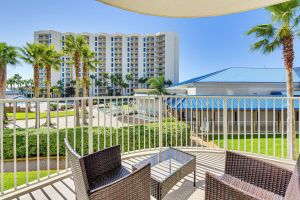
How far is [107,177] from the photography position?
1957mm

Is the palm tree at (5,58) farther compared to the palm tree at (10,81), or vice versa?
the palm tree at (10,81)

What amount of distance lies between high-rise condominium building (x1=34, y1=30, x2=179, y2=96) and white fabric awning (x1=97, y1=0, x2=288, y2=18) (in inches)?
2457

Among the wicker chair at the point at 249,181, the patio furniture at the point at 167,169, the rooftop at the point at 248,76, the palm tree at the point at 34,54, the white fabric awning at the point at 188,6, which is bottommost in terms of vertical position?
the patio furniture at the point at 167,169

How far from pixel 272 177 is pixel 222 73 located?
2524 cm

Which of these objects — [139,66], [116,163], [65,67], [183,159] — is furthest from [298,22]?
[65,67]

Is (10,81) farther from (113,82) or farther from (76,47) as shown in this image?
(76,47)

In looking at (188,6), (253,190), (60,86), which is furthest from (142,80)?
(253,190)

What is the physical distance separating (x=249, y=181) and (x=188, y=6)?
208cm

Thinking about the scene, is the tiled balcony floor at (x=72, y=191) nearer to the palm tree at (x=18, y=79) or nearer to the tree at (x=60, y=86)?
the tree at (x=60, y=86)

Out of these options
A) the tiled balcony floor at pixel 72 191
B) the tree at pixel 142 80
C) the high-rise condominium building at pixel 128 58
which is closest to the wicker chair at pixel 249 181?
the tiled balcony floor at pixel 72 191

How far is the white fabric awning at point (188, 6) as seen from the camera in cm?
246

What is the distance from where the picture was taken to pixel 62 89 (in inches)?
2499

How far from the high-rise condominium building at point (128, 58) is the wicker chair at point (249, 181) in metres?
63.4

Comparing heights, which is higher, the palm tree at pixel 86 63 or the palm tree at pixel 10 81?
the palm tree at pixel 10 81
